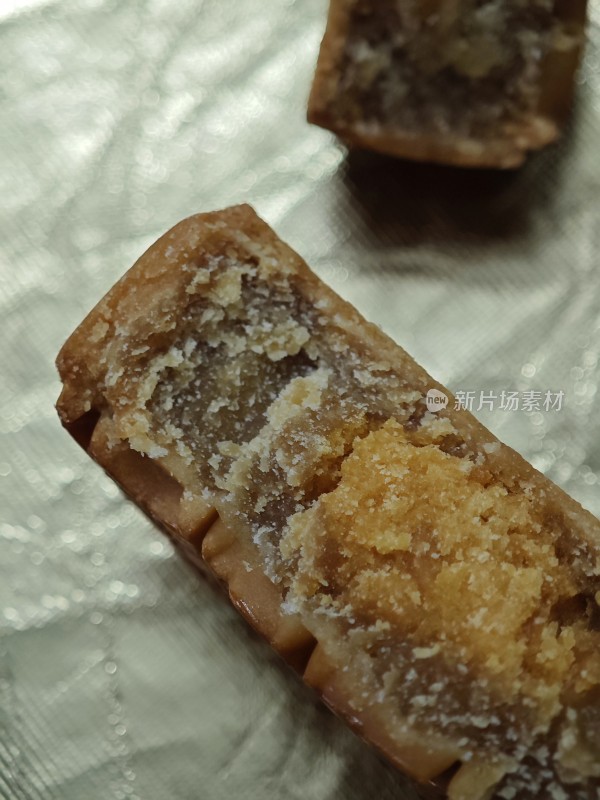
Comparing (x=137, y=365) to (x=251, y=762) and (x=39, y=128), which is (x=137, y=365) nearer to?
(x=251, y=762)

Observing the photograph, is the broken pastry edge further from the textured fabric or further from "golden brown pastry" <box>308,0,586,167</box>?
"golden brown pastry" <box>308,0,586,167</box>

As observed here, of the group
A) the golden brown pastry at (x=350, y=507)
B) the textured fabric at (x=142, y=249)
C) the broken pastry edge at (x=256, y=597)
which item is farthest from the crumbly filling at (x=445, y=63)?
the broken pastry edge at (x=256, y=597)

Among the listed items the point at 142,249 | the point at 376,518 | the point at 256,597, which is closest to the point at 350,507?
the point at 376,518

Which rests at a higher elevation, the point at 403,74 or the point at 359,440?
the point at 403,74

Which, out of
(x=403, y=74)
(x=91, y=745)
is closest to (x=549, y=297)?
(x=403, y=74)

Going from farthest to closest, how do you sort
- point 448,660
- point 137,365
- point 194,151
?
1. point 194,151
2. point 137,365
3. point 448,660

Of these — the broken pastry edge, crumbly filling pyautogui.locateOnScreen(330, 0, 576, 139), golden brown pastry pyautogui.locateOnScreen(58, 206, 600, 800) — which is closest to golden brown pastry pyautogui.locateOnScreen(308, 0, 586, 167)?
crumbly filling pyautogui.locateOnScreen(330, 0, 576, 139)

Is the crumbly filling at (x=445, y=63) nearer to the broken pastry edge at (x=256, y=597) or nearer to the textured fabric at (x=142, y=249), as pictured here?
the textured fabric at (x=142, y=249)
